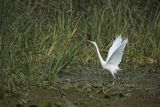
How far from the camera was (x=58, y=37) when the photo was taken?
38.0ft

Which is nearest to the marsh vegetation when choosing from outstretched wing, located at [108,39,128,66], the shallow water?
the shallow water

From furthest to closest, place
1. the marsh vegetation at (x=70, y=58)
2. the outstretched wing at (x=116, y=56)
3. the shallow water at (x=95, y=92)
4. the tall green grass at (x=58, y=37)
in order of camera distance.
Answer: the outstretched wing at (x=116, y=56)
the tall green grass at (x=58, y=37)
the marsh vegetation at (x=70, y=58)
the shallow water at (x=95, y=92)

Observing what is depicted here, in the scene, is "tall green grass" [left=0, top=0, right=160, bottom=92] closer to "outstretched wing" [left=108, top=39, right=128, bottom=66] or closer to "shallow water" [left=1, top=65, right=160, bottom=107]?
"shallow water" [left=1, top=65, right=160, bottom=107]

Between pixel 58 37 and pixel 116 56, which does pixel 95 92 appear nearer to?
pixel 116 56

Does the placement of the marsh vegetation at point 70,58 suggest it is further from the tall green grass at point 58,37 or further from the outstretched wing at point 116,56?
the outstretched wing at point 116,56

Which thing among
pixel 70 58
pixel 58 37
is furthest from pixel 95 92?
pixel 58 37

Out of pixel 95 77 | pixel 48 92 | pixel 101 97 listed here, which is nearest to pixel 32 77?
pixel 48 92

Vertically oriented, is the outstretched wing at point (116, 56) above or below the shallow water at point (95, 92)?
above

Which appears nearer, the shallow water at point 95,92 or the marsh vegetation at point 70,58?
the shallow water at point 95,92

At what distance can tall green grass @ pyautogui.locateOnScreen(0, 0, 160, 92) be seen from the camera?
911cm

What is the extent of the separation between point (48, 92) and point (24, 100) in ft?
3.32

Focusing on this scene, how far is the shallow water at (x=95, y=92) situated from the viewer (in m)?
8.14

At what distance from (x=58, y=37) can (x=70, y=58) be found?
94cm

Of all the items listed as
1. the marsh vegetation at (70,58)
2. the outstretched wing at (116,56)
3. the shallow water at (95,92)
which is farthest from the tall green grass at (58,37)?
the outstretched wing at (116,56)
